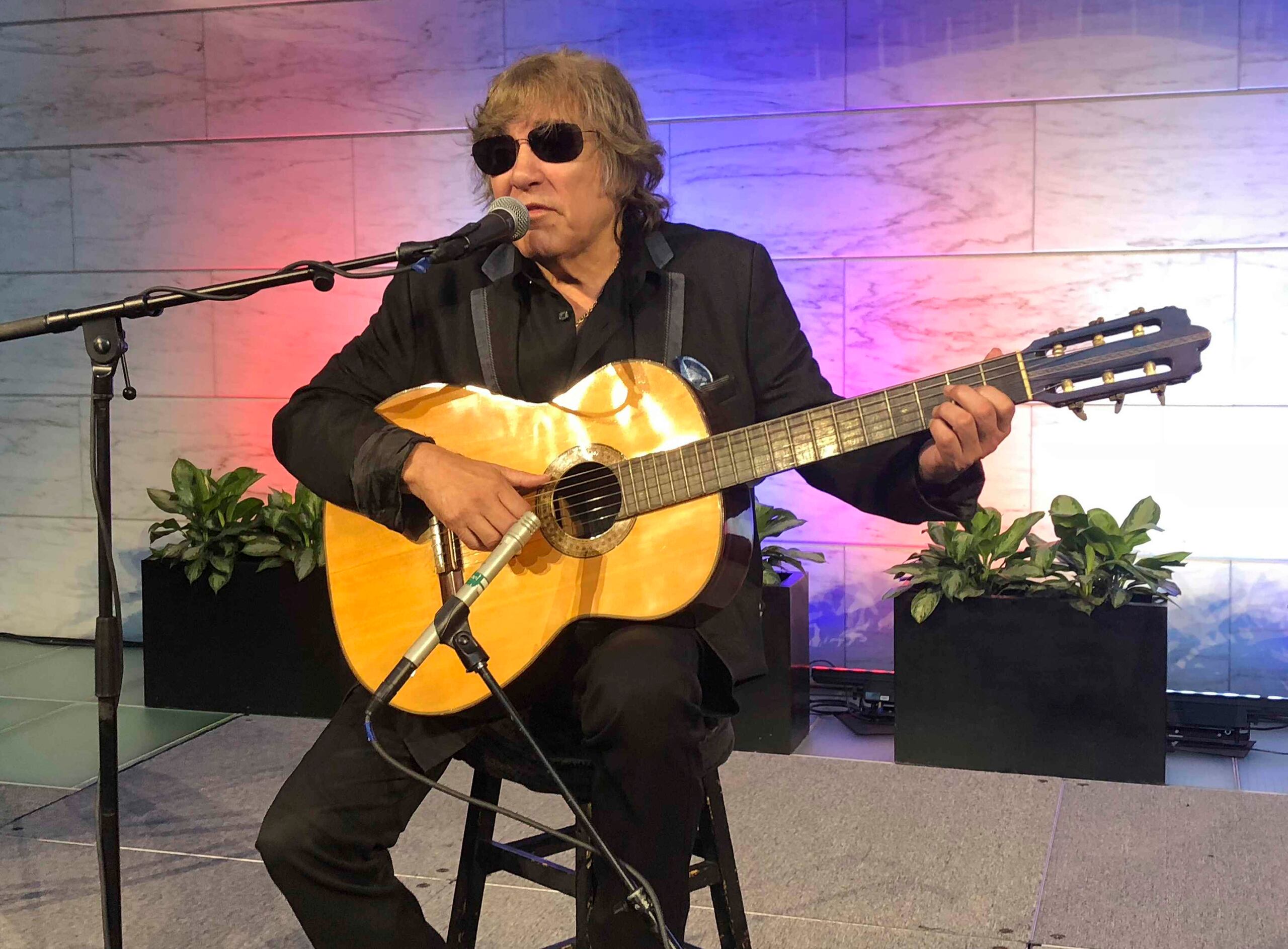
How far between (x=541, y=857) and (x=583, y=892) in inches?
13.2

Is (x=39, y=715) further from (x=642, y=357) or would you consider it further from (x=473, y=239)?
(x=473, y=239)

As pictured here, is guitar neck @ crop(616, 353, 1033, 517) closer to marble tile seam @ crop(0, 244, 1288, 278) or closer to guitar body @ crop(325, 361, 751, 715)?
guitar body @ crop(325, 361, 751, 715)

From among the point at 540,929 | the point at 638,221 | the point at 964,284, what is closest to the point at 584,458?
the point at 638,221

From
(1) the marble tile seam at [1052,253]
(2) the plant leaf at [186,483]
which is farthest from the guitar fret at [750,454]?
(2) the plant leaf at [186,483]

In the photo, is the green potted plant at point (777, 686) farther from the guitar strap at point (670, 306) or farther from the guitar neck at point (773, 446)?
the guitar neck at point (773, 446)

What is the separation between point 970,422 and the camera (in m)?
1.99

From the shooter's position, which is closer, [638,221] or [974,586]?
[638,221]

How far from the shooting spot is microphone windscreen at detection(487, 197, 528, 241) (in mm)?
2084

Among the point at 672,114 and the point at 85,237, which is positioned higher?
the point at 672,114

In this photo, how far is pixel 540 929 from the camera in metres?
2.85

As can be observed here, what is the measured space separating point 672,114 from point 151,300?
3.17 metres

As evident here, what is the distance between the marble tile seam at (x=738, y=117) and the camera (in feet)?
13.9

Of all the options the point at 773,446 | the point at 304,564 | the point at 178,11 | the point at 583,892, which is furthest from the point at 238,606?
the point at 773,446

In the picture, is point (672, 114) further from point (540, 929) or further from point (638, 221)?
point (540, 929)
